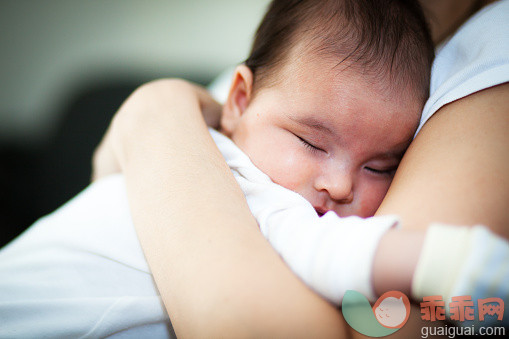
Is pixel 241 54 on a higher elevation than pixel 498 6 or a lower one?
lower

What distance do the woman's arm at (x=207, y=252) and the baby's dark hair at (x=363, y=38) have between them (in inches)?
13.2

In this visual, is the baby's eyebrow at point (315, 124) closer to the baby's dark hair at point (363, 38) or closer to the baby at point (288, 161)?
the baby at point (288, 161)

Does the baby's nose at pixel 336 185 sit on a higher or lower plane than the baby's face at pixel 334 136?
lower

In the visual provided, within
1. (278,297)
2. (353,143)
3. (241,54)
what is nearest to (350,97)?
(353,143)

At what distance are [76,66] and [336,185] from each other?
2.18m

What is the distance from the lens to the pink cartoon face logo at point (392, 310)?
449 millimetres

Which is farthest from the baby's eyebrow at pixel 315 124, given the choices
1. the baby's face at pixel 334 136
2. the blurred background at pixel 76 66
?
the blurred background at pixel 76 66

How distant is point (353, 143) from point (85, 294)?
596mm

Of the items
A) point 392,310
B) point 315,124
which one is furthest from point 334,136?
point 392,310

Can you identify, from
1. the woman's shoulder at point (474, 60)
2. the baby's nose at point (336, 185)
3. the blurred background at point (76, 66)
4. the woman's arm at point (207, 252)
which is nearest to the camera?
the woman's arm at point (207, 252)

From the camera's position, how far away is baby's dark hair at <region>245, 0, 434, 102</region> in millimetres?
761

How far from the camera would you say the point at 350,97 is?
28.5 inches

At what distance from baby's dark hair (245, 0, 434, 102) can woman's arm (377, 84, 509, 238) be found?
0.69ft

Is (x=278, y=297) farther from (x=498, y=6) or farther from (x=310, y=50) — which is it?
(x=498, y=6)
